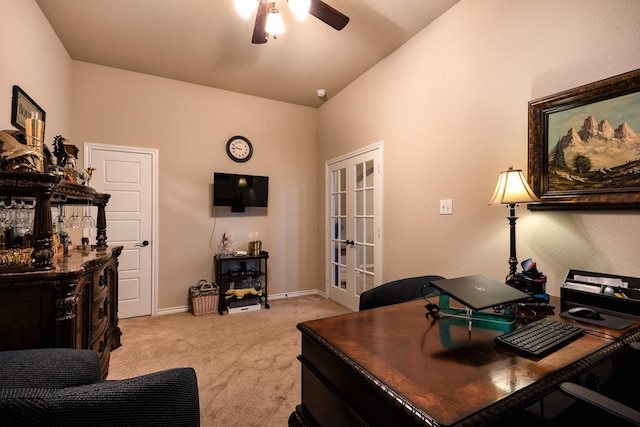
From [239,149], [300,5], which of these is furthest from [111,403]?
[239,149]

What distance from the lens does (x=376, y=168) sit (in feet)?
11.3

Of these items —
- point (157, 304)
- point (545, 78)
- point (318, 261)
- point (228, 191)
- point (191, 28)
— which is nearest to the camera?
point (545, 78)

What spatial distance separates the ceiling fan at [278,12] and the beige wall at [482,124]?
1.04 metres

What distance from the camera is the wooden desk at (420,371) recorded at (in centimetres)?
71

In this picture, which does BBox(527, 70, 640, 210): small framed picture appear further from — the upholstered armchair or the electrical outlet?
the upholstered armchair

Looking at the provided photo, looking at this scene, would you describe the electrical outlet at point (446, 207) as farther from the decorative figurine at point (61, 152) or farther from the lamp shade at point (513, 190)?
the decorative figurine at point (61, 152)

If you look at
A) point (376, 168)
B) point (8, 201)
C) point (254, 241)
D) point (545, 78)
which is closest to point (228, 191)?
point (254, 241)

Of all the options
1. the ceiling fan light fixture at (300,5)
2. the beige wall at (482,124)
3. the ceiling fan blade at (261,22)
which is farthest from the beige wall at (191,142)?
the ceiling fan light fixture at (300,5)

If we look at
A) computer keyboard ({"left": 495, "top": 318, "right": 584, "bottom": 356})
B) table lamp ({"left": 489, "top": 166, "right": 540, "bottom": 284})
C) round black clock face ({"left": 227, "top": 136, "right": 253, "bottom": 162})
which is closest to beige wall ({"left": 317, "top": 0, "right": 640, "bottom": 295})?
table lamp ({"left": 489, "top": 166, "right": 540, "bottom": 284})

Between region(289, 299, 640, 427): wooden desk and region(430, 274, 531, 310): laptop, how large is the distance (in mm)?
117

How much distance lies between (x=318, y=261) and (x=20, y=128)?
3605 mm

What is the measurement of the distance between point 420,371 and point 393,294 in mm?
1104

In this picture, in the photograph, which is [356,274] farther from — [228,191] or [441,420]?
[441,420]

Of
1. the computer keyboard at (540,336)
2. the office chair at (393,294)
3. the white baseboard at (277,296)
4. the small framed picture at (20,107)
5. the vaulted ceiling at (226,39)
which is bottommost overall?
the white baseboard at (277,296)
